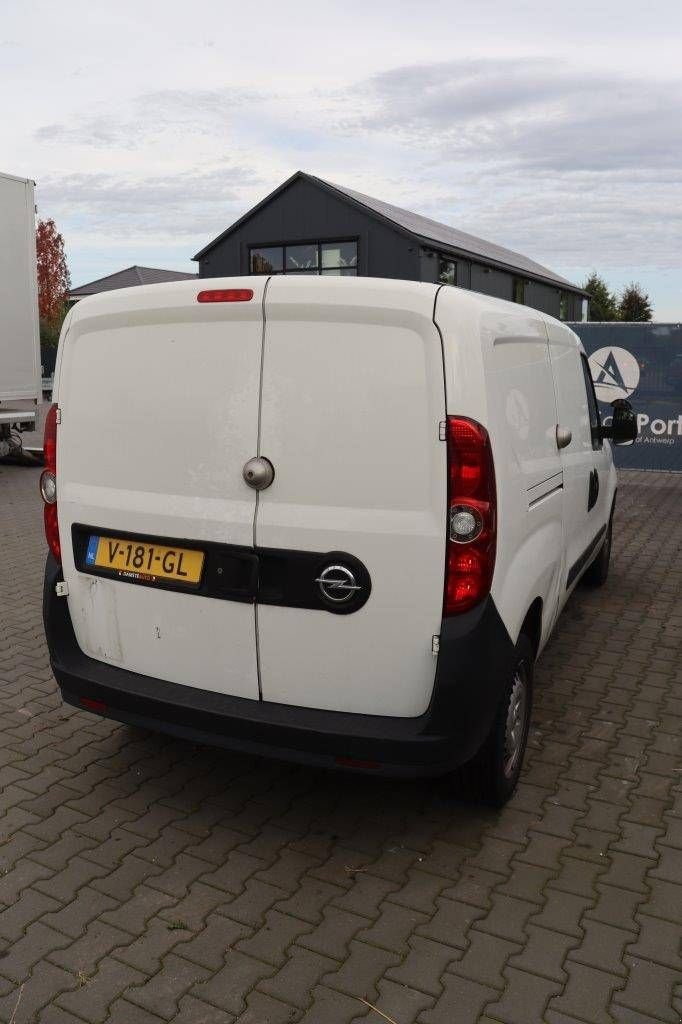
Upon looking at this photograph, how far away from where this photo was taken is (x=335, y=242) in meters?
30.2

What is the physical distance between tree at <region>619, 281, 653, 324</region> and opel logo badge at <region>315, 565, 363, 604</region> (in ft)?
236

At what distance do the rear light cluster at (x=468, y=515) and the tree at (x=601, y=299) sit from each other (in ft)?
226

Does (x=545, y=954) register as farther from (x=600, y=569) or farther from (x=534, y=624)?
(x=600, y=569)

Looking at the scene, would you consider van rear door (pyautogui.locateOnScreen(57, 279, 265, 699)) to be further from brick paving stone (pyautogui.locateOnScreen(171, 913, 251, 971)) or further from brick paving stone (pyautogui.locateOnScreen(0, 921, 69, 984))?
brick paving stone (pyautogui.locateOnScreen(0, 921, 69, 984))

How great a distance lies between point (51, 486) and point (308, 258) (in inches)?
1116

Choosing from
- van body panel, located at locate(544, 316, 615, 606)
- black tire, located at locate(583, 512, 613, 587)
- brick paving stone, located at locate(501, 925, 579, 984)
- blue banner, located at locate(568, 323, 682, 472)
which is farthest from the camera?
blue banner, located at locate(568, 323, 682, 472)

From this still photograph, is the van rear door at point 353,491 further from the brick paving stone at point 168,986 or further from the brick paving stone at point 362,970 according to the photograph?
the brick paving stone at point 168,986

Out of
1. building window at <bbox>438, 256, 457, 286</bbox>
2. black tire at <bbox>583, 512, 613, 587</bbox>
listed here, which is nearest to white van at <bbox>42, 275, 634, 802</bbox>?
black tire at <bbox>583, 512, 613, 587</bbox>

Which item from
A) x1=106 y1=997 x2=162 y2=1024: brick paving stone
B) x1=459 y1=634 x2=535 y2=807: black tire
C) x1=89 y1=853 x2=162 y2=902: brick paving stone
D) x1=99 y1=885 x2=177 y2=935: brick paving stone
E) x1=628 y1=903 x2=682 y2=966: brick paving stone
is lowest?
x1=106 y1=997 x2=162 y2=1024: brick paving stone

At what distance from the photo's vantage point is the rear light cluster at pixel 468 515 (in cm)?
301

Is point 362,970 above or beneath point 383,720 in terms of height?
beneath

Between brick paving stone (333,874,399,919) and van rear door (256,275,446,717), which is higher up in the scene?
van rear door (256,275,446,717)

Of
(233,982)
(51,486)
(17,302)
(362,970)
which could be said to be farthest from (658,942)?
(17,302)

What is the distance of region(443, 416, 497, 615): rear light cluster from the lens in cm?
301
